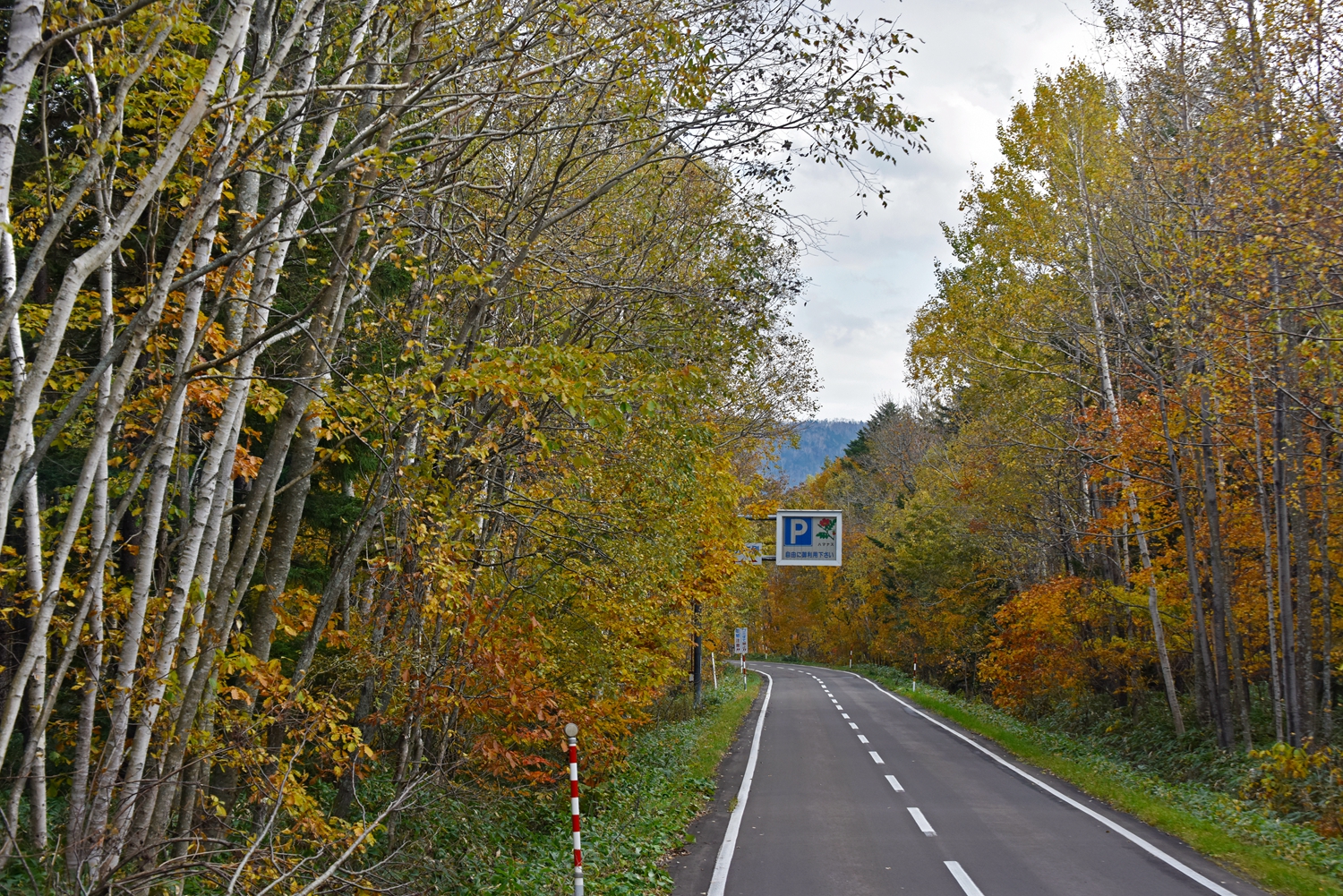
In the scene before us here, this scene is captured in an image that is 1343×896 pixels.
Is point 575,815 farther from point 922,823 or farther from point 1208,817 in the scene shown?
point 1208,817

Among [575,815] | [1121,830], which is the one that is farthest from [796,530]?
[575,815]

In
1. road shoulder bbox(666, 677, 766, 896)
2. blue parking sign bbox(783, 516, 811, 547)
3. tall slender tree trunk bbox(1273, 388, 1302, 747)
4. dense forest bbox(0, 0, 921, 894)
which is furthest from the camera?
blue parking sign bbox(783, 516, 811, 547)

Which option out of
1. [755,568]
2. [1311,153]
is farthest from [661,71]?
[755,568]

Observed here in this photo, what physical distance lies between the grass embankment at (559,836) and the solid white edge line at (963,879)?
2.71 m

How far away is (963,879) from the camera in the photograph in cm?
843

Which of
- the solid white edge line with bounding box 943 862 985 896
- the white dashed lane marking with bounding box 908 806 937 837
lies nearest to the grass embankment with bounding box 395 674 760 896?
the solid white edge line with bounding box 943 862 985 896

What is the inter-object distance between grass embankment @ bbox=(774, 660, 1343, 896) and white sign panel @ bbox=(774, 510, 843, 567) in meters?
6.40

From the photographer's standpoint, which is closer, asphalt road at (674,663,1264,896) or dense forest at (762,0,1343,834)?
asphalt road at (674,663,1264,896)

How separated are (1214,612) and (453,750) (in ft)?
43.4

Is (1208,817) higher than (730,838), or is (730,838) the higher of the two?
(1208,817)

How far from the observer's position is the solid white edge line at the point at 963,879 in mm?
7988

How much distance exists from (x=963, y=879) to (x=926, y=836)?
209 centimetres

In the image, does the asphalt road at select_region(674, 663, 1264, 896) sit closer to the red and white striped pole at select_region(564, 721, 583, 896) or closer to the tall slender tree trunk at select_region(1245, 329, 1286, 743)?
the red and white striped pole at select_region(564, 721, 583, 896)

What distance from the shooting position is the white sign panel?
2458 cm
